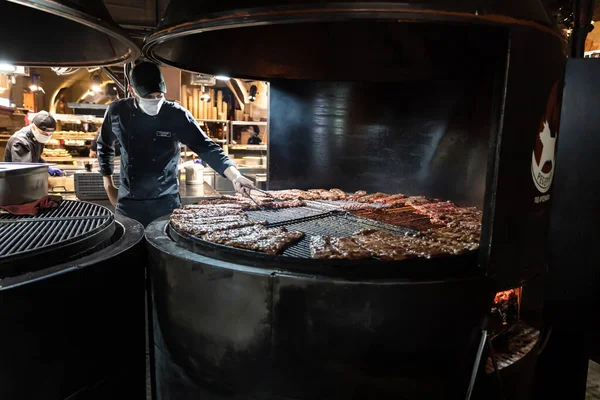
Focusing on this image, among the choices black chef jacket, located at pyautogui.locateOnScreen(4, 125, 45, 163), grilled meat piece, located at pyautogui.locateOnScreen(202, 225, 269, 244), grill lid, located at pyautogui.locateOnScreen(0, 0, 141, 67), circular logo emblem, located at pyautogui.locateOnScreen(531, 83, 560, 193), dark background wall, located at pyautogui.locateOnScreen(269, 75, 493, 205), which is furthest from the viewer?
black chef jacket, located at pyautogui.locateOnScreen(4, 125, 45, 163)

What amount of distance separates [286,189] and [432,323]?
10.6ft

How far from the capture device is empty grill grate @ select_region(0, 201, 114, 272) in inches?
89.8

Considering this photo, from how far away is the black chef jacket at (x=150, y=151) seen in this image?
464cm

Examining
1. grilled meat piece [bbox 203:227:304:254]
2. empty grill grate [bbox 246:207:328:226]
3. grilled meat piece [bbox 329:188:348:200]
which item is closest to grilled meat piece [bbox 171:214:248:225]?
empty grill grate [bbox 246:207:328:226]

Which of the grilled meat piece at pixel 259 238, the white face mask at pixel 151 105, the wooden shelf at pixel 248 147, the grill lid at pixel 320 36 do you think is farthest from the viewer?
the wooden shelf at pixel 248 147

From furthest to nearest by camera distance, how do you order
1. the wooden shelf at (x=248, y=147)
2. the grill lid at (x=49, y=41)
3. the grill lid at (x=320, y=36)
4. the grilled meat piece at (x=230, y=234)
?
the wooden shelf at (x=248, y=147)
the grill lid at (x=49, y=41)
the grilled meat piece at (x=230, y=234)
the grill lid at (x=320, y=36)

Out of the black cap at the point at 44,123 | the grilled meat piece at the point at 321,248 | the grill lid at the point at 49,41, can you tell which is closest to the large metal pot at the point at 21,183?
the grill lid at the point at 49,41

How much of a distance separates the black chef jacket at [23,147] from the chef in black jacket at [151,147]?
138 inches

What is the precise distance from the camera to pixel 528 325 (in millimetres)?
3078

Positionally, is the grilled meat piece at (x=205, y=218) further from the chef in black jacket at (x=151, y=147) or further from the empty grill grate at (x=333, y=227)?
the chef in black jacket at (x=151, y=147)

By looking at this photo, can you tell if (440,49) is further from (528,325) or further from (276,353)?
(276,353)

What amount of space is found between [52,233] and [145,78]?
231 cm

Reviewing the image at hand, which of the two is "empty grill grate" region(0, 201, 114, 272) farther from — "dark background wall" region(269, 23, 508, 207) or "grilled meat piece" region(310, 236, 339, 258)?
"dark background wall" region(269, 23, 508, 207)

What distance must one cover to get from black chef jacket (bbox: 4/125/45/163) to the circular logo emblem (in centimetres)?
801
